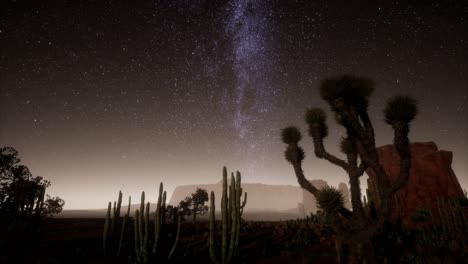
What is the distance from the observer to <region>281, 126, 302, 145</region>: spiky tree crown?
10852mm

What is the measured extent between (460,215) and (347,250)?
27.4 feet

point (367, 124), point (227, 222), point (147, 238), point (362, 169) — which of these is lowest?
point (147, 238)

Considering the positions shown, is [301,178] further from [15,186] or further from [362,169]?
[15,186]

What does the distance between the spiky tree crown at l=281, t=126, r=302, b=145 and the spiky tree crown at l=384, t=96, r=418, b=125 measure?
10.8 ft

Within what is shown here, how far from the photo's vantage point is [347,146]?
9922 mm

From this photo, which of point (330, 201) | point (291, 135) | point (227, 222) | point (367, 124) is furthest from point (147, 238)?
point (367, 124)

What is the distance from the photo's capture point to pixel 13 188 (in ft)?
58.5

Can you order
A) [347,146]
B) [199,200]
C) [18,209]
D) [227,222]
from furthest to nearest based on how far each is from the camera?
1. [199,200]
2. [18,209]
3. [347,146]
4. [227,222]

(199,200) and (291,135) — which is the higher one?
(291,135)

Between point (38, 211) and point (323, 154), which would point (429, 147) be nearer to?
point (323, 154)

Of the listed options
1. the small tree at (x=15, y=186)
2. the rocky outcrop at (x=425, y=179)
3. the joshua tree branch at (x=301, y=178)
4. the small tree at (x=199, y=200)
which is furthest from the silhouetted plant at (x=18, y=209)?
the rocky outcrop at (x=425, y=179)

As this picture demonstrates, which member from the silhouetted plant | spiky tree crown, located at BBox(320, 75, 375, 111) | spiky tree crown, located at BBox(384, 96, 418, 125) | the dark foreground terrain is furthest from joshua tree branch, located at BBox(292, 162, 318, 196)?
the silhouetted plant

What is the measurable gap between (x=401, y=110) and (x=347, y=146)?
7.39 ft

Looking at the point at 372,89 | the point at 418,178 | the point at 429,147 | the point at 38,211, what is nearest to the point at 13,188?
the point at 38,211
